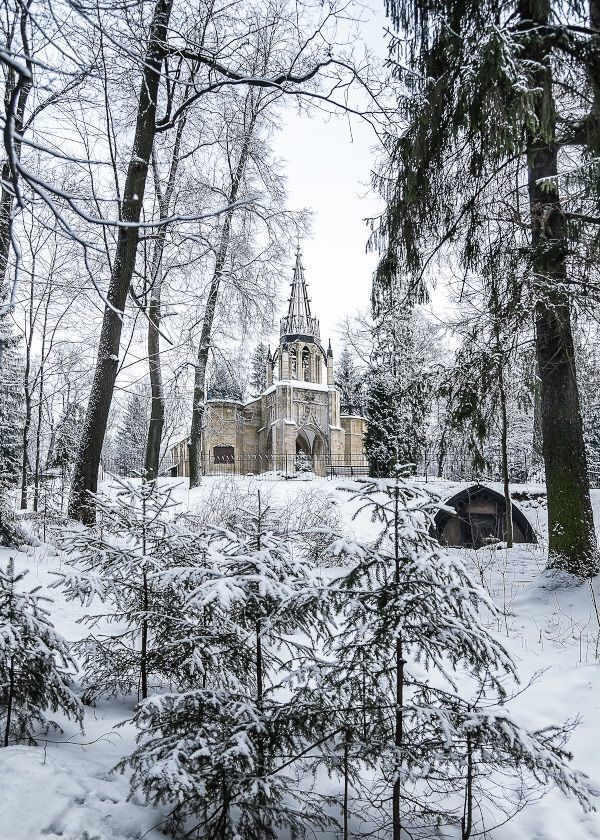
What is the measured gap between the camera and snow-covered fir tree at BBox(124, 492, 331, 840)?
1903 mm

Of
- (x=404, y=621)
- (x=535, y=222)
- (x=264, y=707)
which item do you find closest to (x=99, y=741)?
(x=264, y=707)

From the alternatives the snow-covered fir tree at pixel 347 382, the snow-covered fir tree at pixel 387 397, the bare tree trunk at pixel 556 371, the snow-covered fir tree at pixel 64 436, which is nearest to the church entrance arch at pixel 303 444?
the snow-covered fir tree at pixel 347 382

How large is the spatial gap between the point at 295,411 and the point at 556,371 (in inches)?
1251

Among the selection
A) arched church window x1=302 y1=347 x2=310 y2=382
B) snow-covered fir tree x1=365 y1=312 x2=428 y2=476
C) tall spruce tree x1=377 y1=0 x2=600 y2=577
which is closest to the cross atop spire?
arched church window x1=302 y1=347 x2=310 y2=382

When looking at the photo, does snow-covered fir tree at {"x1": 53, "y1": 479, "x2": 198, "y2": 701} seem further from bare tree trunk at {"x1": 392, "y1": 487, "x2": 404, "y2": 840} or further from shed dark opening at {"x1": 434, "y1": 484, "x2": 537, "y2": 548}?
shed dark opening at {"x1": 434, "y1": 484, "x2": 537, "y2": 548}

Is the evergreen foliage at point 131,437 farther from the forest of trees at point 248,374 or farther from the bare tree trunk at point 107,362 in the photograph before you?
the bare tree trunk at point 107,362

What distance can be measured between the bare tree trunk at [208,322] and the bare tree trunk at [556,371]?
22.6 ft

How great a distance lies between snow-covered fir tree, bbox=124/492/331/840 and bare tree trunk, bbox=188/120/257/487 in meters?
10.5

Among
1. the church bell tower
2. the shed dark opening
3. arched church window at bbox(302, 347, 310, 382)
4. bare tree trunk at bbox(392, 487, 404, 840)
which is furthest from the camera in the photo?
arched church window at bbox(302, 347, 310, 382)

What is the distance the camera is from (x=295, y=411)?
3791cm

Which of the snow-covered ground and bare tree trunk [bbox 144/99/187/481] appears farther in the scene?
bare tree trunk [bbox 144/99/187/481]

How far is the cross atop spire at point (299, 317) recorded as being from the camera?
3884 cm

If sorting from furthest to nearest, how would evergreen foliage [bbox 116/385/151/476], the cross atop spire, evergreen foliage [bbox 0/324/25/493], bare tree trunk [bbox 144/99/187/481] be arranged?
1. the cross atop spire
2. evergreen foliage [bbox 116/385/151/476]
3. evergreen foliage [bbox 0/324/25/493]
4. bare tree trunk [bbox 144/99/187/481]

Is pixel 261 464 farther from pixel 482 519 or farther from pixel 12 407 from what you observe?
pixel 482 519
